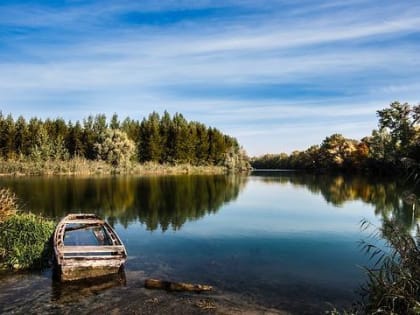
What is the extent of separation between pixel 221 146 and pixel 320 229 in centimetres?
8265

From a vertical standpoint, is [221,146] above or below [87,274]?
above

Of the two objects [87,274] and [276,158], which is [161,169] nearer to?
[87,274]

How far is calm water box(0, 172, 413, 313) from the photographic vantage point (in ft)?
40.7

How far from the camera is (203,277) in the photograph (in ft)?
45.2

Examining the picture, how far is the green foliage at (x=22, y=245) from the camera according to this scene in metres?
13.9

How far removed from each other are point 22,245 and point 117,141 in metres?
64.8

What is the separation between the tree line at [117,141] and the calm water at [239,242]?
40076 millimetres

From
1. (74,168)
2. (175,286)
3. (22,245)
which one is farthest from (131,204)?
(74,168)

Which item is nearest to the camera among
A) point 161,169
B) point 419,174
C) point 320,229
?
point 419,174

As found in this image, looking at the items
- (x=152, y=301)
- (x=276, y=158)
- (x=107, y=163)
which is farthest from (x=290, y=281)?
(x=276, y=158)

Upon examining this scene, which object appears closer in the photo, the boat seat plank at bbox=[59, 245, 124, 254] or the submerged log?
the submerged log

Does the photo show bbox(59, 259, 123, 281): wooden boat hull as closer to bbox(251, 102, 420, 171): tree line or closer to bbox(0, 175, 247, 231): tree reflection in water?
bbox(0, 175, 247, 231): tree reflection in water

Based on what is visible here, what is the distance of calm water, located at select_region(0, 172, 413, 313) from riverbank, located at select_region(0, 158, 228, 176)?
106ft

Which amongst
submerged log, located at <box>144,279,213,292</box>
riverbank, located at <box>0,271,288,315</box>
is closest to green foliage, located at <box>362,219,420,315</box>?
riverbank, located at <box>0,271,288,315</box>
